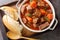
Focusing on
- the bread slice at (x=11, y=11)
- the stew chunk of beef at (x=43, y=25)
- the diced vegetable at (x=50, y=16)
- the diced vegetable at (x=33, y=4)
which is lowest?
the stew chunk of beef at (x=43, y=25)

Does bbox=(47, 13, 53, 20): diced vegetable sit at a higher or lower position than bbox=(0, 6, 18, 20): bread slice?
lower

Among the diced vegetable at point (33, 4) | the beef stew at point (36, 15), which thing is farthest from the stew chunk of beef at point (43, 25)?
the diced vegetable at point (33, 4)

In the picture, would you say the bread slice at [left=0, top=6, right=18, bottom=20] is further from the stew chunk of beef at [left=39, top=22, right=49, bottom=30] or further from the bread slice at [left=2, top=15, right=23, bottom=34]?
the stew chunk of beef at [left=39, top=22, right=49, bottom=30]

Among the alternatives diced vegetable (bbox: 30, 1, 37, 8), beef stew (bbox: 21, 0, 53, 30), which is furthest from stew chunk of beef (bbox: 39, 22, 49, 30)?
diced vegetable (bbox: 30, 1, 37, 8)

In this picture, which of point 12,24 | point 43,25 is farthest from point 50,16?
point 12,24

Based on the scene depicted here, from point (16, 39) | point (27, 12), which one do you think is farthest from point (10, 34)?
point (27, 12)

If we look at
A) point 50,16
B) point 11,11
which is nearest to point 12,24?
point 11,11

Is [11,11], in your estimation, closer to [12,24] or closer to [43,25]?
[12,24]

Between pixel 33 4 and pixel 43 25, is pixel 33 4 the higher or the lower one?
the higher one

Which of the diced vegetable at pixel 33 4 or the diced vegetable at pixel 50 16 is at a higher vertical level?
the diced vegetable at pixel 33 4

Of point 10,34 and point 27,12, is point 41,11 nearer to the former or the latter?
point 27,12

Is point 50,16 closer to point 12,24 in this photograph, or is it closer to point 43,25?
point 43,25

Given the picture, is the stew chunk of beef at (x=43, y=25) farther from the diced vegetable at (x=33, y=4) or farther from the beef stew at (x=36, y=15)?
the diced vegetable at (x=33, y=4)
